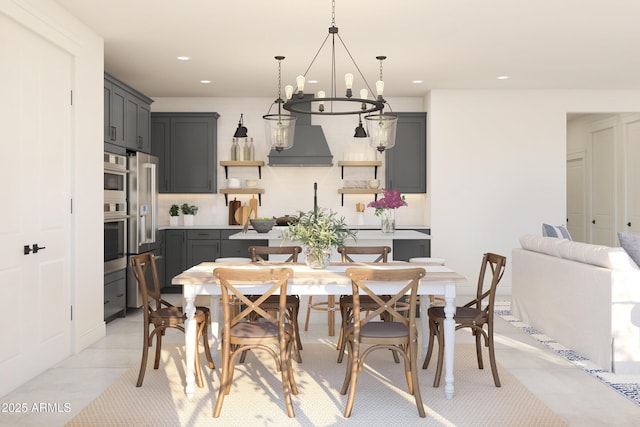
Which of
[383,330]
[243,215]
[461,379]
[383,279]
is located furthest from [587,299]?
[243,215]

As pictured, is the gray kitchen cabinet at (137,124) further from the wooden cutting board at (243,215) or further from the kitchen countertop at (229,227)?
Answer: the wooden cutting board at (243,215)

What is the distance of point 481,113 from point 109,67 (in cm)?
Answer: 469

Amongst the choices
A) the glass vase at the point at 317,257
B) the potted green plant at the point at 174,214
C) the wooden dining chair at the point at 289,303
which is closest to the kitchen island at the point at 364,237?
the wooden dining chair at the point at 289,303

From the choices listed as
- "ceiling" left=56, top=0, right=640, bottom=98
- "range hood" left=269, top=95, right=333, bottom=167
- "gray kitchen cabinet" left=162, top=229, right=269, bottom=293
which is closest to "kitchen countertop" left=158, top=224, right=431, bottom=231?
"gray kitchen cabinet" left=162, top=229, right=269, bottom=293

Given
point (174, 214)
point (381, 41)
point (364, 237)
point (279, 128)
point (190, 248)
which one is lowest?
point (190, 248)

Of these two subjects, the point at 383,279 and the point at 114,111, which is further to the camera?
the point at 114,111

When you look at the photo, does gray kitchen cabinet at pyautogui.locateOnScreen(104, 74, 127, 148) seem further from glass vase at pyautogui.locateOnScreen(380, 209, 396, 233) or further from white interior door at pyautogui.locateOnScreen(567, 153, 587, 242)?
white interior door at pyautogui.locateOnScreen(567, 153, 587, 242)

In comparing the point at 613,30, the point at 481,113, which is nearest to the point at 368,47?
the point at 613,30

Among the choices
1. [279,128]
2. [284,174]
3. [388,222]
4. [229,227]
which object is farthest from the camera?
[284,174]

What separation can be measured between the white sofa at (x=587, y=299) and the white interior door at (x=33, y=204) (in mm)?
4071

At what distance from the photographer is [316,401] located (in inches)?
142

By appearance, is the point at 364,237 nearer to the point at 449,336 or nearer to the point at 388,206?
the point at 388,206

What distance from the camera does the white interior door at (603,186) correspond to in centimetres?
891

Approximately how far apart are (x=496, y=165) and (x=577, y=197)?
9.84 ft
